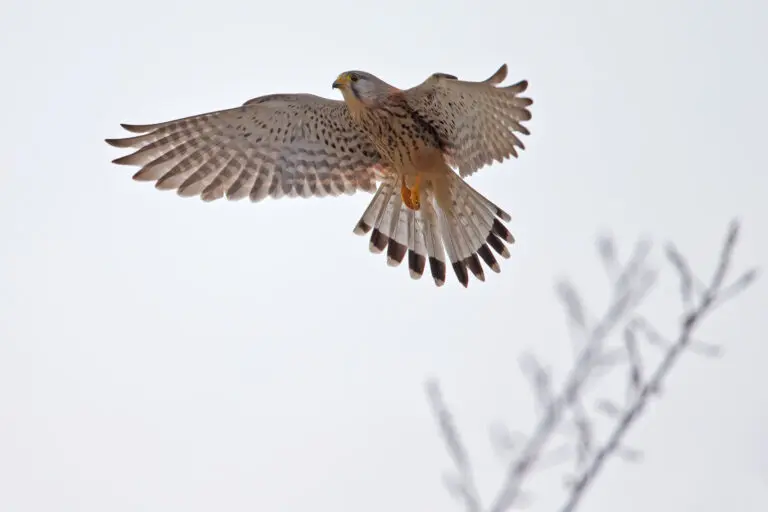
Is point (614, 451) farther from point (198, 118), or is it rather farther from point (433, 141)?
point (198, 118)

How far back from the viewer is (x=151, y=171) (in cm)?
706

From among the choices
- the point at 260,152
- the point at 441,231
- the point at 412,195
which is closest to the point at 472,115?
the point at 412,195

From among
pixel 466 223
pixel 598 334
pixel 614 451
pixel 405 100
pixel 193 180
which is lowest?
pixel 614 451

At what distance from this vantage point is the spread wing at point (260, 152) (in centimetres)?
704

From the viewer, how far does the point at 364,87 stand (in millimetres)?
6711

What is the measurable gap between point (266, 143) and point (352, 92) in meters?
0.87

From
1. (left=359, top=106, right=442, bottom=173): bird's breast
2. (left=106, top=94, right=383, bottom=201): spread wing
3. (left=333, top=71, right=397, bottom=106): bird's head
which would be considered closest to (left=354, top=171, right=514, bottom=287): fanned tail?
(left=359, top=106, right=442, bottom=173): bird's breast

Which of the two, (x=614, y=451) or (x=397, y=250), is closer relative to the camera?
(x=614, y=451)

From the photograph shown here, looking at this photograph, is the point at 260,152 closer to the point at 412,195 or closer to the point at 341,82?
the point at 341,82

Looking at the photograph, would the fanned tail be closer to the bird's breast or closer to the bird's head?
the bird's breast

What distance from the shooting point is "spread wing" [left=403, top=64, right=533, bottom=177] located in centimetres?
610

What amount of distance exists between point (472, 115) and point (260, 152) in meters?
1.64

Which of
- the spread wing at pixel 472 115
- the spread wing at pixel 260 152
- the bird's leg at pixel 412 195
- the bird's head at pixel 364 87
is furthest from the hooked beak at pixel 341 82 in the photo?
the bird's leg at pixel 412 195

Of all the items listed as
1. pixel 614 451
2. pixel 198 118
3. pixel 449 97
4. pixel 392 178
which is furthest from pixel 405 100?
pixel 614 451
